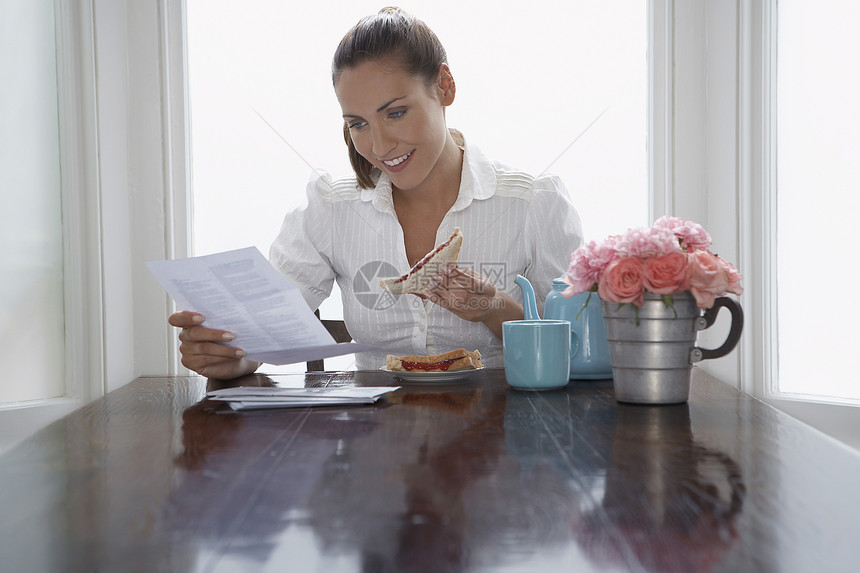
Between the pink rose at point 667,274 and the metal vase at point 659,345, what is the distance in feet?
0.08

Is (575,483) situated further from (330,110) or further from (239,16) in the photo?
(239,16)

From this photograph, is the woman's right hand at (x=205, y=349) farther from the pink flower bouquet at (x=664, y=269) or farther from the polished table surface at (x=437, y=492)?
the pink flower bouquet at (x=664, y=269)

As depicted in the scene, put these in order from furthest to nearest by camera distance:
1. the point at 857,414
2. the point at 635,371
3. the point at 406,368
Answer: the point at 857,414 < the point at 406,368 < the point at 635,371

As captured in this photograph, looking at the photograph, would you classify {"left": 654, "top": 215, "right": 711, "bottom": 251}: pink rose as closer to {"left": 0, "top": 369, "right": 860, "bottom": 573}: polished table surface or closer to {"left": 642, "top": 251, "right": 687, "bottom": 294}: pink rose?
{"left": 642, "top": 251, "right": 687, "bottom": 294}: pink rose

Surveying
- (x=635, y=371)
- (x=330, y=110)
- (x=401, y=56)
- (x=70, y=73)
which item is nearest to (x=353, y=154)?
(x=401, y=56)

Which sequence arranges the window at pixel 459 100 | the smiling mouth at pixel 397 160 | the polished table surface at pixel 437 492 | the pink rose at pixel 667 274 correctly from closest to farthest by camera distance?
the polished table surface at pixel 437 492
the pink rose at pixel 667 274
the smiling mouth at pixel 397 160
the window at pixel 459 100

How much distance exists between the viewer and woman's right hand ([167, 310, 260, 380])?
124 cm

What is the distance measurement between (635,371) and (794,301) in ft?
4.49

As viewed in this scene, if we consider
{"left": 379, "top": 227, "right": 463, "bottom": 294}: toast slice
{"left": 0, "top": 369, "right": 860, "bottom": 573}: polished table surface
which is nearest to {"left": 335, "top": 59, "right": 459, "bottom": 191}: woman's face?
{"left": 379, "top": 227, "right": 463, "bottom": 294}: toast slice

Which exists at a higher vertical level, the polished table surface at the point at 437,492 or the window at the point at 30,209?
the window at the point at 30,209

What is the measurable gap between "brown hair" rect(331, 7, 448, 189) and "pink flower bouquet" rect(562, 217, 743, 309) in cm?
91

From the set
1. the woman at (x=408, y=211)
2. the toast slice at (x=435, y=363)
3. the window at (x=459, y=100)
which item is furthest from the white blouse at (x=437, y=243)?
the window at (x=459, y=100)

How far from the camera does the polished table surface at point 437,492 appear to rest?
0.47 m

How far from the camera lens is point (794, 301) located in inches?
83.1
